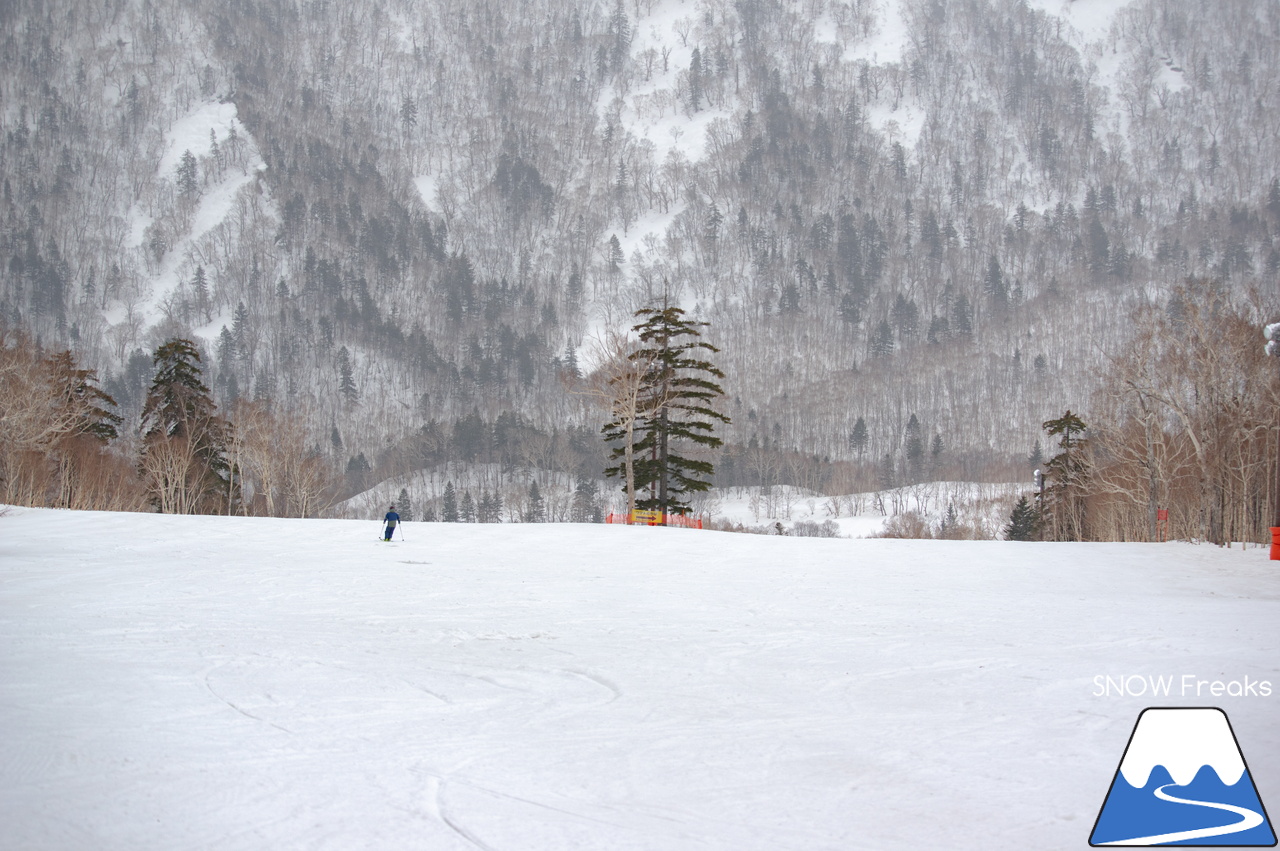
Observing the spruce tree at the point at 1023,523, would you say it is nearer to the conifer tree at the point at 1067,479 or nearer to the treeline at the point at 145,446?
the conifer tree at the point at 1067,479

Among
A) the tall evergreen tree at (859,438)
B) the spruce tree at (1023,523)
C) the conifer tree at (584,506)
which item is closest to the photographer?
the spruce tree at (1023,523)

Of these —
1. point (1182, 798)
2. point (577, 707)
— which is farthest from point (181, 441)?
point (1182, 798)

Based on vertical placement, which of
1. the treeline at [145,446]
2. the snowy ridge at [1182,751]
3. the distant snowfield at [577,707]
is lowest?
the distant snowfield at [577,707]

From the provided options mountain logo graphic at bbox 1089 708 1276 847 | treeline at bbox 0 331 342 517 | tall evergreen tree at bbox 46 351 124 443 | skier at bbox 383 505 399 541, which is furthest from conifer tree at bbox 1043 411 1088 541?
tall evergreen tree at bbox 46 351 124 443

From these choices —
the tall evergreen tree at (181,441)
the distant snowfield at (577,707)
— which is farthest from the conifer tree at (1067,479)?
the tall evergreen tree at (181,441)

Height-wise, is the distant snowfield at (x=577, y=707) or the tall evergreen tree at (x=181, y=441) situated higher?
the tall evergreen tree at (x=181, y=441)

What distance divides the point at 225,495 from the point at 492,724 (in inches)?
2295

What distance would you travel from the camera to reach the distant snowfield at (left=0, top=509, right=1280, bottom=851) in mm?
5633

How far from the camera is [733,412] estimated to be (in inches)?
7741

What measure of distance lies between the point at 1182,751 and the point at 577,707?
16.0ft

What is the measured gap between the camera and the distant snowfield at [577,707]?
18.5ft

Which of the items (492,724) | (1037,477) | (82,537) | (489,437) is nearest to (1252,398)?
(1037,477)

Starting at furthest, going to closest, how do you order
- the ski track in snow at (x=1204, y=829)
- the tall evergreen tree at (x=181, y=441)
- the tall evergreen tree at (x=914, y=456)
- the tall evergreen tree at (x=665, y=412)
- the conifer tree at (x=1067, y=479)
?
the tall evergreen tree at (x=914, y=456), the conifer tree at (x=1067, y=479), the tall evergreen tree at (x=181, y=441), the tall evergreen tree at (x=665, y=412), the ski track in snow at (x=1204, y=829)

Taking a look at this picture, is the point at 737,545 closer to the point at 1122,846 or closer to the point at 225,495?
the point at 1122,846
